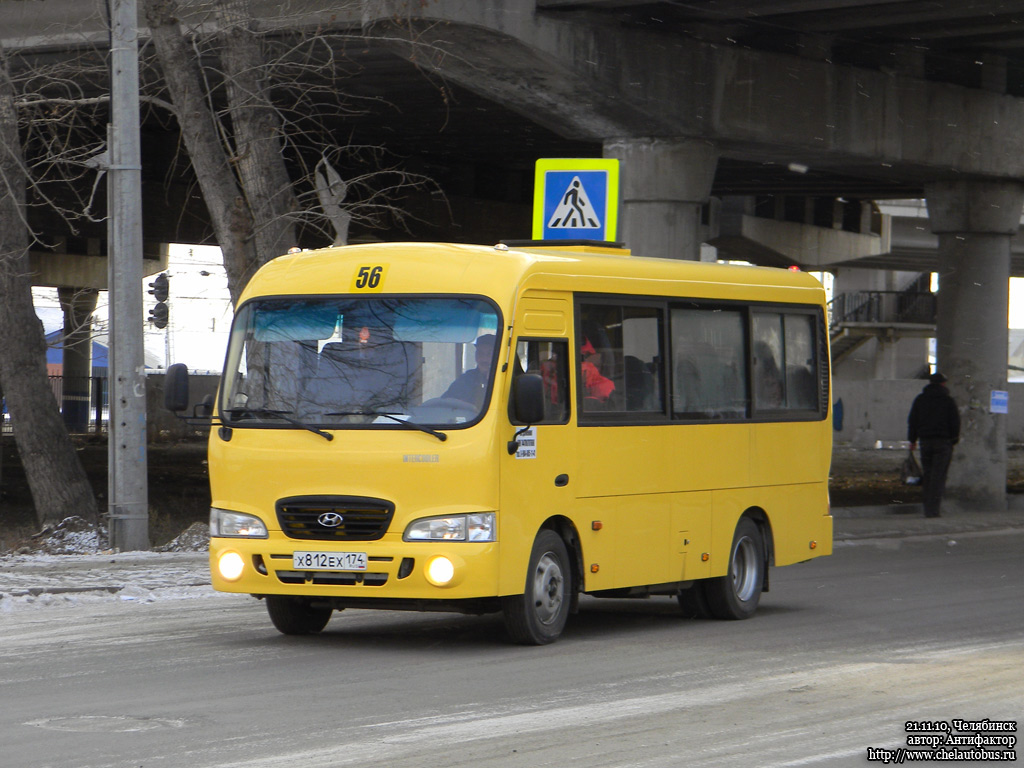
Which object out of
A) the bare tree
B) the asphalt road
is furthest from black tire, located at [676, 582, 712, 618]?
the bare tree

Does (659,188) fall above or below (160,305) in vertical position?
above

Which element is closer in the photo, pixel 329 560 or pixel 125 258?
pixel 329 560

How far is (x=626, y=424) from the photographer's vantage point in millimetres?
11312

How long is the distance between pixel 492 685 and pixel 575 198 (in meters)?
7.94

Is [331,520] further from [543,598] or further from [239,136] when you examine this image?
[239,136]

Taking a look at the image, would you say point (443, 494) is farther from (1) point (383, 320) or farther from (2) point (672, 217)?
(2) point (672, 217)

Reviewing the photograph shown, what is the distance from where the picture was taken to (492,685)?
8.95 metres

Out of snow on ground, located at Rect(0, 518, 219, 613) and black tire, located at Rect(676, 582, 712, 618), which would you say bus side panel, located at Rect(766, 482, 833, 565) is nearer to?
black tire, located at Rect(676, 582, 712, 618)

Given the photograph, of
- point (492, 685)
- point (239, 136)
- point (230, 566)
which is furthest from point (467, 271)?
point (239, 136)

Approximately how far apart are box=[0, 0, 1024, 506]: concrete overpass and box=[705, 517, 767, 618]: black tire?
730 cm

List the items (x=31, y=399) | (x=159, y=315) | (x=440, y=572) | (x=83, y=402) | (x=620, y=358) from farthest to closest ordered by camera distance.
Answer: (x=83, y=402)
(x=159, y=315)
(x=31, y=399)
(x=620, y=358)
(x=440, y=572)

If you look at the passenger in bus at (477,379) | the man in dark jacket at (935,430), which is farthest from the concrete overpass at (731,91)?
the passenger in bus at (477,379)

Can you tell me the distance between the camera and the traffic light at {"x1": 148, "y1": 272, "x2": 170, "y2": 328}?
2678 centimetres

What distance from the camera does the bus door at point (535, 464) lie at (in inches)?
397
